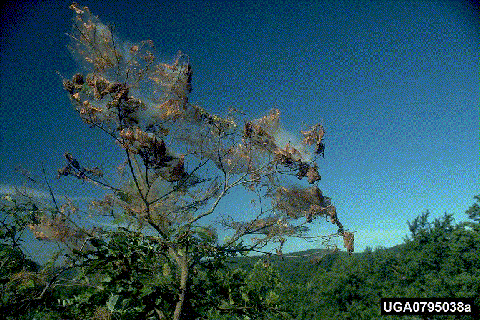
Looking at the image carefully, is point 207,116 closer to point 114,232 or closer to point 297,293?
point 114,232

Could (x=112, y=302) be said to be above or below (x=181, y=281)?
below

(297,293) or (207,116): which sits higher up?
(207,116)

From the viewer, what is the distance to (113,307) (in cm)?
232

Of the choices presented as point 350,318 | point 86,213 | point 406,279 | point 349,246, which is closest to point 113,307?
point 86,213

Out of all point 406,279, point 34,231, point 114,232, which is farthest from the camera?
point 406,279

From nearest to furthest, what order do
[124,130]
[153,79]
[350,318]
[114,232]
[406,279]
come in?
[124,130] → [114,232] → [153,79] → [350,318] → [406,279]

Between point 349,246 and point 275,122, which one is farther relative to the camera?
point 275,122

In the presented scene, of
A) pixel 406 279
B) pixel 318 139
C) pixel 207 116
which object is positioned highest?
pixel 207 116

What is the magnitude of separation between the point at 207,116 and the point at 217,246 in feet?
5.53

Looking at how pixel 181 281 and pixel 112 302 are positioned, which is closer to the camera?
pixel 112 302

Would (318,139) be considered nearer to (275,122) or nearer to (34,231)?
(275,122)

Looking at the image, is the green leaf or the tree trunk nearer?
the green leaf

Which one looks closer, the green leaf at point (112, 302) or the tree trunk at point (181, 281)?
the green leaf at point (112, 302)

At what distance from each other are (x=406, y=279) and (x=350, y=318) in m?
10.7
